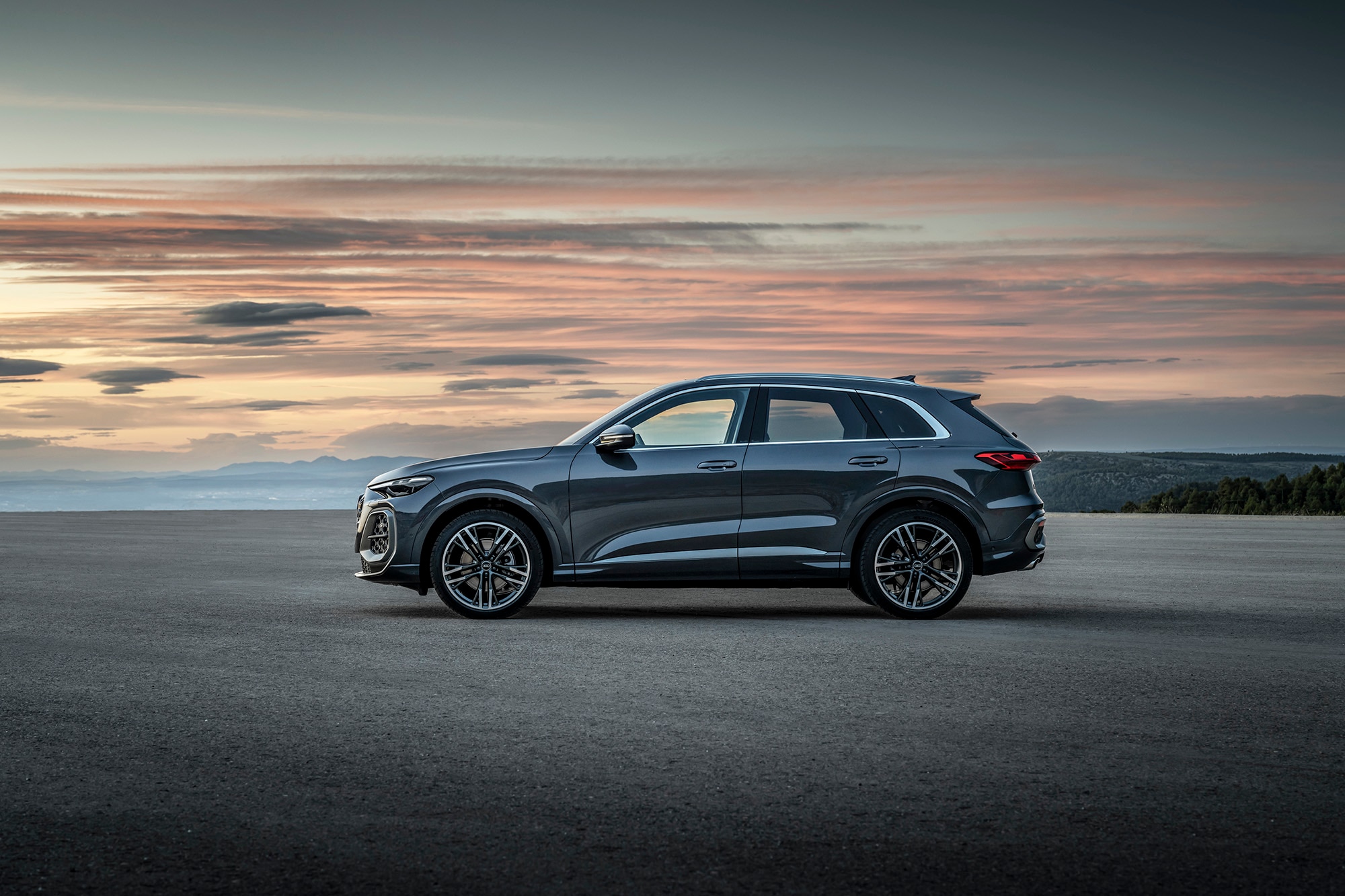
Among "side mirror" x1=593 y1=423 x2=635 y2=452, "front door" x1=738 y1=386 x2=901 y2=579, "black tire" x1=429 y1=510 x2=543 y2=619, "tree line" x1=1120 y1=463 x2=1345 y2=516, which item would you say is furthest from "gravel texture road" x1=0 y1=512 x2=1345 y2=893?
"tree line" x1=1120 y1=463 x2=1345 y2=516

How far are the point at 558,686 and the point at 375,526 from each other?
13.4 ft

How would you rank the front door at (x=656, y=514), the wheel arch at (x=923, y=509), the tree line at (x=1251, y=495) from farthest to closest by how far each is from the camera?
the tree line at (x=1251, y=495) < the wheel arch at (x=923, y=509) < the front door at (x=656, y=514)

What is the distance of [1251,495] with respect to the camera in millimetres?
40281

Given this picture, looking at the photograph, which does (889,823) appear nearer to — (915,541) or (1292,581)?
(915,541)

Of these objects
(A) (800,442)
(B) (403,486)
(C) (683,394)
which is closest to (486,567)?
(B) (403,486)

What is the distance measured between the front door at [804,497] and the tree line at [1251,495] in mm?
29028

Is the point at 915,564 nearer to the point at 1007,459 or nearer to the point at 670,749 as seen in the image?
the point at 1007,459

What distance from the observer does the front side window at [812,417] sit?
11.0m

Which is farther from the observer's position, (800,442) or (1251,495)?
(1251,495)

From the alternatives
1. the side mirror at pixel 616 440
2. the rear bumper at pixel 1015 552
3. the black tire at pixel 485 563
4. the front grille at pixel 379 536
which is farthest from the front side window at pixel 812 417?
the front grille at pixel 379 536

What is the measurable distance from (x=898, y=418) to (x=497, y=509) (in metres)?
3.30

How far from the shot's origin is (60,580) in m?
13.9

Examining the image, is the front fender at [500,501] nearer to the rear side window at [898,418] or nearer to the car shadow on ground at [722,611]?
the car shadow on ground at [722,611]

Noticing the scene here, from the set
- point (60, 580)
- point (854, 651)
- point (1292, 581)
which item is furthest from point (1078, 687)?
point (60, 580)
